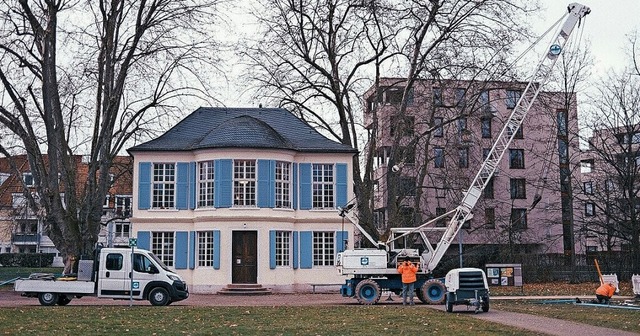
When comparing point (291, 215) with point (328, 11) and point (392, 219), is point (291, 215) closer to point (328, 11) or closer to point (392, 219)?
point (392, 219)

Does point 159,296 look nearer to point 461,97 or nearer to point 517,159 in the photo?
point 461,97

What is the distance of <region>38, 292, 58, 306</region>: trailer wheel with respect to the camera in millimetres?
26969

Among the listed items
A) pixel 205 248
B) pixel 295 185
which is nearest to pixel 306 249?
pixel 295 185

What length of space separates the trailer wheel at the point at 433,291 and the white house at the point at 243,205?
26.8 ft

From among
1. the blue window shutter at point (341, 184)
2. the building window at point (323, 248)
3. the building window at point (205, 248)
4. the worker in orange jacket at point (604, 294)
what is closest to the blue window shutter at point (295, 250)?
the building window at point (323, 248)

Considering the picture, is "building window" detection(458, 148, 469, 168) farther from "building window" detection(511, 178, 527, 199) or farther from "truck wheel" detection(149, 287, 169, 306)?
"building window" detection(511, 178, 527, 199)

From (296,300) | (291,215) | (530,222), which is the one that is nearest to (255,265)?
(291,215)

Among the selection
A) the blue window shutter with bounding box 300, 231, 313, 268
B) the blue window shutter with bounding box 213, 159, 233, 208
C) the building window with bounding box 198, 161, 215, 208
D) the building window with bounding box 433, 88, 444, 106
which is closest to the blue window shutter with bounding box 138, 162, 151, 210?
the building window with bounding box 198, 161, 215, 208

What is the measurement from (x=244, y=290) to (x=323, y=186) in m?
6.42

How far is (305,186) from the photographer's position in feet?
124

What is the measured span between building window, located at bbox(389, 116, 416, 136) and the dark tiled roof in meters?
3.01

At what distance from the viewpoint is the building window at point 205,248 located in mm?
36281

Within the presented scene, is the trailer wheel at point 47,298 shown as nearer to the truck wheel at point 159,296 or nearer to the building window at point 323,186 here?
the truck wheel at point 159,296

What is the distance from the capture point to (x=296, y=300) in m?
30.8
